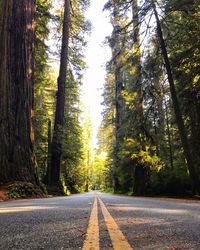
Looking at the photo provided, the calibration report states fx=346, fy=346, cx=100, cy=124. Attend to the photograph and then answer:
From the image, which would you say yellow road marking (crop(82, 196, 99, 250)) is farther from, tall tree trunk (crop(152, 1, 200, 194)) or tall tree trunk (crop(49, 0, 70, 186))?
tall tree trunk (crop(49, 0, 70, 186))

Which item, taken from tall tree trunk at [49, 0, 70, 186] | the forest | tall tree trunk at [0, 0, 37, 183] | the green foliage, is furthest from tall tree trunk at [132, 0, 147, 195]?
the green foliage

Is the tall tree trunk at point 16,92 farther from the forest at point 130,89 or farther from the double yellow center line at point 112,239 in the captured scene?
the double yellow center line at point 112,239

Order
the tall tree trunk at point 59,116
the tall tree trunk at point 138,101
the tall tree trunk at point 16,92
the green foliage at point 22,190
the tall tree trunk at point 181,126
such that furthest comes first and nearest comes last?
1. the tall tree trunk at point 59,116
2. the tall tree trunk at point 138,101
3. the tall tree trunk at point 181,126
4. the tall tree trunk at point 16,92
5. the green foliage at point 22,190

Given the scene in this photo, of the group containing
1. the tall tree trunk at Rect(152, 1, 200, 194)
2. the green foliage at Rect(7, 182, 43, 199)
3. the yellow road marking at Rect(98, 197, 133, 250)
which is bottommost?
the yellow road marking at Rect(98, 197, 133, 250)

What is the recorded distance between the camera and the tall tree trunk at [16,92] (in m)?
12.0

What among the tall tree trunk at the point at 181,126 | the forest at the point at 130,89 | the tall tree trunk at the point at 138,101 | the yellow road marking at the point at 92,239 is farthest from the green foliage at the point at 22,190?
the tall tree trunk at the point at 138,101

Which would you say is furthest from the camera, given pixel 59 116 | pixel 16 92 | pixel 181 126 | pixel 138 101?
pixel 59 116

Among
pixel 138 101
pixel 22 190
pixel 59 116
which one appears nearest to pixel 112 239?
pixel 22 190

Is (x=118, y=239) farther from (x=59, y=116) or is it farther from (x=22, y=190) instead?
(x=59, y=116)

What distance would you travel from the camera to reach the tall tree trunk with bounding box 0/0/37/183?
12047 millimetres

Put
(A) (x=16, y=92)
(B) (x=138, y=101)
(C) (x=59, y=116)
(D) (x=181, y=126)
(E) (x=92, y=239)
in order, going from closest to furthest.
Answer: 1. (E) (x=92, y=239)
2. (A) (x=16, y=92)
3. (D) (x=181, y=126)
4. (B) (x=138, y=101)
5. (C) (x=59, y=116)

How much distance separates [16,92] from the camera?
12914 millimetres

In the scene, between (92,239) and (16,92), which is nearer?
(92,239)

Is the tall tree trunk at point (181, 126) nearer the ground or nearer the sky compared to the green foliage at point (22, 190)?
nearer the sky
